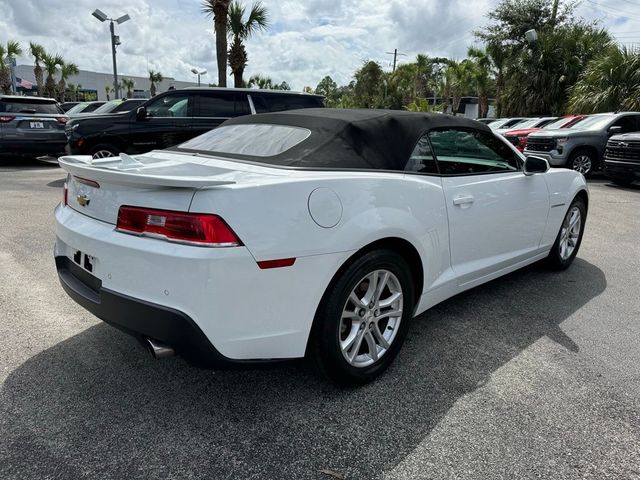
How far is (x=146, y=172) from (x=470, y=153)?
7.28ft

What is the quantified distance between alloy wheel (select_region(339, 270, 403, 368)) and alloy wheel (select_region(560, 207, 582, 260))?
8.38 ft

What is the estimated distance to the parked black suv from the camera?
29.6 feet

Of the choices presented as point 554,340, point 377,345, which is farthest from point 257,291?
point 554,340

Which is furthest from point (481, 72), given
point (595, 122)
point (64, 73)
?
point (64, 73)

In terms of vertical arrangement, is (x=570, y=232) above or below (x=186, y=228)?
below

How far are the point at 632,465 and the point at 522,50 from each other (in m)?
26.6

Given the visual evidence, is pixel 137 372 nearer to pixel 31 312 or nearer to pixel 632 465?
pixel 31 312

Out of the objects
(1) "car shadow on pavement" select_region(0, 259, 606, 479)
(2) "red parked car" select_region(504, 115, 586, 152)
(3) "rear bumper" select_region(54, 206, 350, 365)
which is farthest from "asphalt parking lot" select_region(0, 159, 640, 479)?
(2) "red parked car" select_region(504, 115, 586, 152)

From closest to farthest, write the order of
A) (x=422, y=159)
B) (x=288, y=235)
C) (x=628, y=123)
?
(x=288, y=235), (x=422, y=159), (x=628, y=123)

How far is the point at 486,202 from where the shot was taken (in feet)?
10.9

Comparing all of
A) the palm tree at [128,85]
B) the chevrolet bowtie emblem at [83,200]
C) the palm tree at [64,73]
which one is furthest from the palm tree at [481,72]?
the palm tree at [128,85]

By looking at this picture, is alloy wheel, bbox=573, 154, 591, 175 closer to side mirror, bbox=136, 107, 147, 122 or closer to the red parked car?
the red parked car

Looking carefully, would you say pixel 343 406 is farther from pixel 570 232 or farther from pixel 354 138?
pixel 570 232

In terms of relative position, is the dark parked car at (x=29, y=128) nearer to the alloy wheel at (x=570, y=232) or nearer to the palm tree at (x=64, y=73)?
the alloy wheel at (x=570, y=232)
